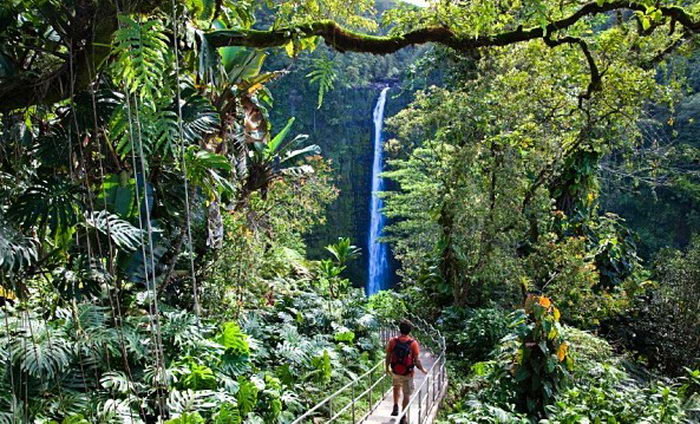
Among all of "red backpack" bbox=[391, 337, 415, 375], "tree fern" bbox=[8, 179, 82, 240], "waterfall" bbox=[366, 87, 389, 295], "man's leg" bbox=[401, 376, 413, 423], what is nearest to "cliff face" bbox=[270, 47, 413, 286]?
"waterfall" bbox=[366, 87, 389, 295]

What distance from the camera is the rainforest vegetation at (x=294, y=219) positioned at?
2.24 m

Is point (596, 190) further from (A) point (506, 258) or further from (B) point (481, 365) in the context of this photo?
(B) point (481, 365)

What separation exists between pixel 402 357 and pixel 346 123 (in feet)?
93.3

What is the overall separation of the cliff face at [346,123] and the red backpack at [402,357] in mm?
24439

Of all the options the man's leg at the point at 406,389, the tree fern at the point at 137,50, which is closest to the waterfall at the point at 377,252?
the man's leg at the point at 406,389

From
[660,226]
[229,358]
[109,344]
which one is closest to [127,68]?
[109,344]

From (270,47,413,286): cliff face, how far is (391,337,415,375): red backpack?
24.4 meters

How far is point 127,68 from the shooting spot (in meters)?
1.51

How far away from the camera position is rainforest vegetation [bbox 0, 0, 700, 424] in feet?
7.36

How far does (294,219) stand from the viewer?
10.8 metres

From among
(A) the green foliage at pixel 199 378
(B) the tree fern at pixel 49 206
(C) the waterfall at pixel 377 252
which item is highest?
(B) the tree fern at pixel 49 206

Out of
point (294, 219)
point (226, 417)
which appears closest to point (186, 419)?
point (226, 417)

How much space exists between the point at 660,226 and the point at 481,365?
1920cm

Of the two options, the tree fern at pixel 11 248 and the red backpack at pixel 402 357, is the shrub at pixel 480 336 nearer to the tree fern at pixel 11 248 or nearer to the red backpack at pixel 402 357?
the red backpack at pixel 402 357
